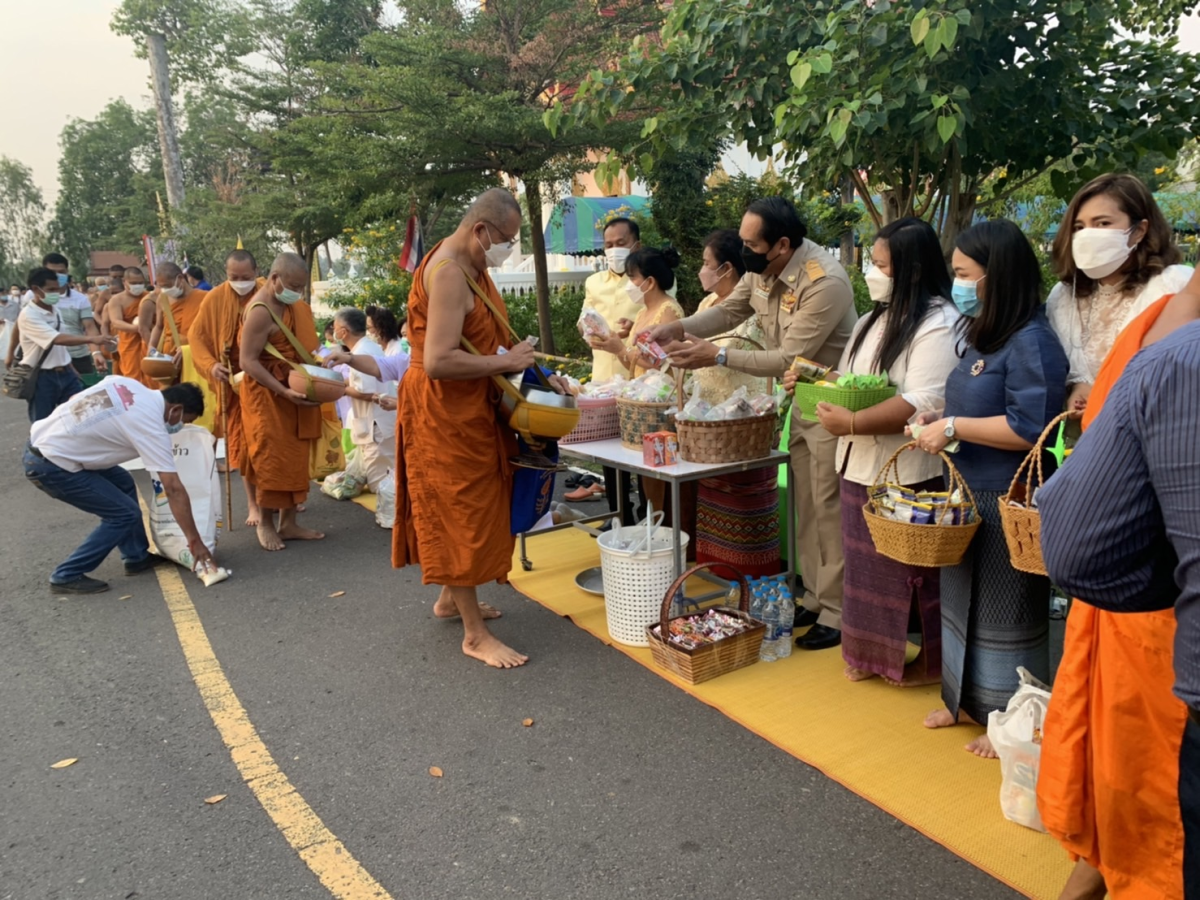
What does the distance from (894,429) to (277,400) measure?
421 centimetres

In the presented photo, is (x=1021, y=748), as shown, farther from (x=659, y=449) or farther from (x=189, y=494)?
(x=189, y=494)

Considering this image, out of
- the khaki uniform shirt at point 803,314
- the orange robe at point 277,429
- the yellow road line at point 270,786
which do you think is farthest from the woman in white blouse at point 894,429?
the orange robe at point 277,429

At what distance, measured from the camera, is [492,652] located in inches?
156

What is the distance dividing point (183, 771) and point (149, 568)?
268 centimetres

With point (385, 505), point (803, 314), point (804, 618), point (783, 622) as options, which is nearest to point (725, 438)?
point (803, 314)

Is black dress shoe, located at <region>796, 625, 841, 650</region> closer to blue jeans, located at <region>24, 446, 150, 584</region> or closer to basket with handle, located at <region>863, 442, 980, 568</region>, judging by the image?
basket with handle, located at <region>863, 442, 980, 568</region>

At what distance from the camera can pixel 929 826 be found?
8.60ft

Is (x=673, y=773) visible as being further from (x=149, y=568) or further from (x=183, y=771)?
(x=149, y=568)

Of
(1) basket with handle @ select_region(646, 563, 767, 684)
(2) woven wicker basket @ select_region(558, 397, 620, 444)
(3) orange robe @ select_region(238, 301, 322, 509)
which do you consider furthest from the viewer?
(3) orange robe @ select_region(238, 301, 322, 509)

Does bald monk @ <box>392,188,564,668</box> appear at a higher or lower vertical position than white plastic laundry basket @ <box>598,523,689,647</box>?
higher

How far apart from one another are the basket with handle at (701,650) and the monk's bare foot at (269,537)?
3095mm

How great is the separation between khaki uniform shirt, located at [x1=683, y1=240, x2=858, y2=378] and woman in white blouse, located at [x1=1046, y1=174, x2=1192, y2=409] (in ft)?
3.65

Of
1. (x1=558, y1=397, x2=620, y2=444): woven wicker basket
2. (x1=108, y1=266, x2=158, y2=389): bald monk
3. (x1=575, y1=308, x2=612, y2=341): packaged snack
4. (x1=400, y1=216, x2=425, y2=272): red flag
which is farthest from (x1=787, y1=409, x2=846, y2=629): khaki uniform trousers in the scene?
(x1=108, y1=266, x2=158, y2=389): bald monk

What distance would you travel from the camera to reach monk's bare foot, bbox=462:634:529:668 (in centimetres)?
392
